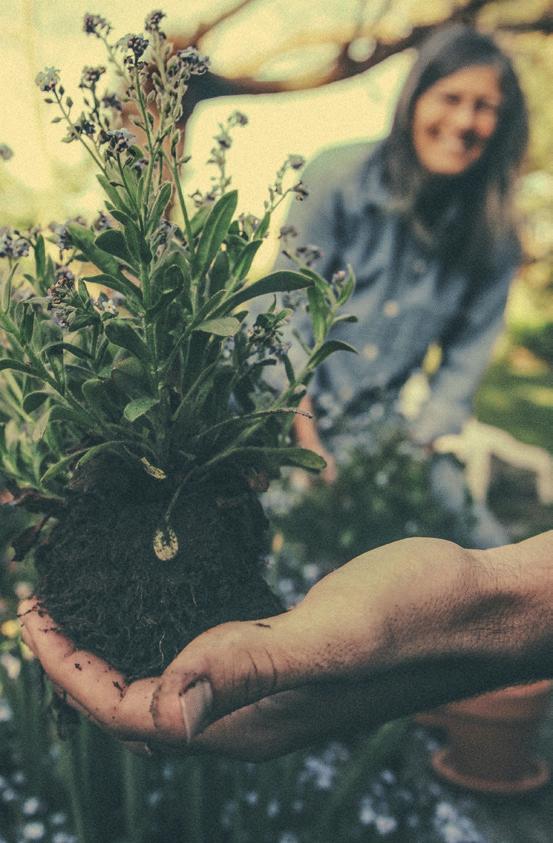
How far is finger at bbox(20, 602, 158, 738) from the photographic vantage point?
1036 mm

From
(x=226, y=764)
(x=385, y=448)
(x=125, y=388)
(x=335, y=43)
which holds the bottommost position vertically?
(x=226, y=764)

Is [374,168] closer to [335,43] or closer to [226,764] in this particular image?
[335,43]

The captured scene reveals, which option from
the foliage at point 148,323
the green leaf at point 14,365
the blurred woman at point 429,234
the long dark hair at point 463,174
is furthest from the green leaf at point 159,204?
the long dark hair at point 463,174

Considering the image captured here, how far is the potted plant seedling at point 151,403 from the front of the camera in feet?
3.59

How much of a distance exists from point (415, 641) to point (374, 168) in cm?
293

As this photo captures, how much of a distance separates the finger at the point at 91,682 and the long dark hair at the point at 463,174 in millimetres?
2865

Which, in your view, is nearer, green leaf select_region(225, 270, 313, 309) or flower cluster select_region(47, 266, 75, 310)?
flower cluster select_region(47, 266, 75, 310)

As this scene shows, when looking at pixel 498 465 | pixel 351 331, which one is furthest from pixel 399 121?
pixel 498 465

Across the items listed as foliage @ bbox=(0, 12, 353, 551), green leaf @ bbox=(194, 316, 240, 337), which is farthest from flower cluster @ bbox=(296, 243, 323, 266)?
green leaf @ bbox=(194, 316, 240, 337)

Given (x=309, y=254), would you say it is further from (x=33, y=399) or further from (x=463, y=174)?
(x=463, y=174)

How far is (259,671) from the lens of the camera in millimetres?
956

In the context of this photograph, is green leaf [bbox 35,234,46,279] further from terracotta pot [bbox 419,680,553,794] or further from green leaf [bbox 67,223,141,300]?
terracotta pot [bbox 419,680,553,794]

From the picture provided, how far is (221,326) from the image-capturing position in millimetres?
1066

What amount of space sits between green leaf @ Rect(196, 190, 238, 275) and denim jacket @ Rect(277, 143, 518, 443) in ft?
7.25
